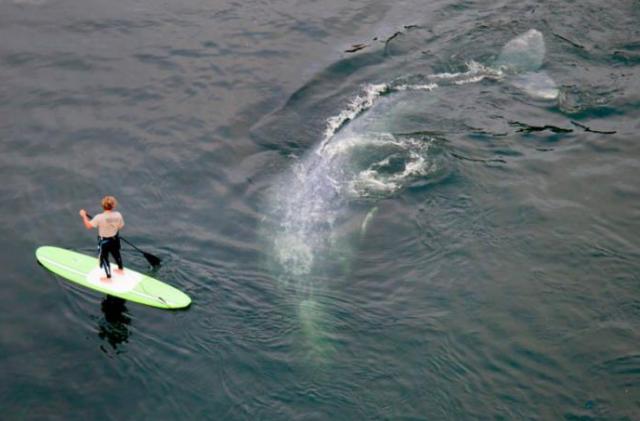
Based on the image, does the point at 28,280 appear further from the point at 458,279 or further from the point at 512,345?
the point at 512,345

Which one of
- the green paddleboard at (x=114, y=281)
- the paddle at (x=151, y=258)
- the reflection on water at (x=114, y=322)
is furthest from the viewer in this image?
the paddle at (x=151, y=258)

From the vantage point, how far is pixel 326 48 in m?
21.8

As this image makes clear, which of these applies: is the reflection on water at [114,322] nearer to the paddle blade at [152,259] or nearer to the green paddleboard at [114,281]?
the green paddleboard at [114,281]

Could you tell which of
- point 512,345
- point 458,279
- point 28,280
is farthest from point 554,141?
point 28,280

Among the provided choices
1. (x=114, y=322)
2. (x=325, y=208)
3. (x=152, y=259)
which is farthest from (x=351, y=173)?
(x=114, y=322)

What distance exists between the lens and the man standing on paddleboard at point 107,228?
12.3 metres

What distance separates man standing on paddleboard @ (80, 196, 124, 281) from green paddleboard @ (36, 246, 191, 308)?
239mm

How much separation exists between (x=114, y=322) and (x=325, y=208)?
5.30 meters

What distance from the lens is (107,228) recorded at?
40.5ft

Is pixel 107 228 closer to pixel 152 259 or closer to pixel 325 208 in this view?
pixel 152 259

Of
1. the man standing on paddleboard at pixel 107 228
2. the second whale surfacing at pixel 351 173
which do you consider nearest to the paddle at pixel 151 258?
the man standing on paddleboard at pixel 107 228

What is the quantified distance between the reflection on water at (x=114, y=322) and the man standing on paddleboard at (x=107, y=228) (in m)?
0.51

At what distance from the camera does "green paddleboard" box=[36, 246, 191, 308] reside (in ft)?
41.2

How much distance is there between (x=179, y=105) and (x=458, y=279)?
1023 cm
